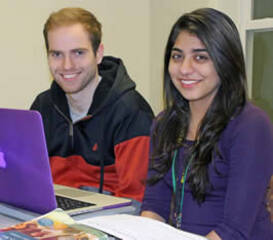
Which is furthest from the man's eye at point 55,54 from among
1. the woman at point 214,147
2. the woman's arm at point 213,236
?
the woman's arm at point 213,236

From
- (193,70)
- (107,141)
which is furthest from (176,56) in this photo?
(107,141)

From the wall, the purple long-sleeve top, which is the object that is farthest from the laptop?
the wall

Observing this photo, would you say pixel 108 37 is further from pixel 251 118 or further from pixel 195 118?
pixel 251 118

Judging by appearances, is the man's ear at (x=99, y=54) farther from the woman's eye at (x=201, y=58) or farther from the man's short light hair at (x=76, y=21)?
the woman's eye at (x=201, y=58)

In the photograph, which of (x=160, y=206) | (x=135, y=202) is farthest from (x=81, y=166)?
→ (x=160, y=206)

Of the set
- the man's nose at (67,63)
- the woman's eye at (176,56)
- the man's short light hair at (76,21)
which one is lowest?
the man's nose at (67,63)

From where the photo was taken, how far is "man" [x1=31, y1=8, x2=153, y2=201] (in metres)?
1.75

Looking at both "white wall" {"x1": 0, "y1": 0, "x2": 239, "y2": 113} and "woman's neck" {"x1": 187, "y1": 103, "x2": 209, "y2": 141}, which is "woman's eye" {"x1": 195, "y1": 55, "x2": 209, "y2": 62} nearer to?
"woman's neck" {"x1": 187, "y1": 103, "x2": 209, "y2": 141}

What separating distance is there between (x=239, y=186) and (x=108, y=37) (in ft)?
5.47

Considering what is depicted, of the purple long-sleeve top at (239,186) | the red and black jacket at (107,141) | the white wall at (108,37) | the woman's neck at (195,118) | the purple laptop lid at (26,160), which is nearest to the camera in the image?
the purple laptop lid at (26,160)

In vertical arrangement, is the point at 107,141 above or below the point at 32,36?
below

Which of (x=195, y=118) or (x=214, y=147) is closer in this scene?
(x=214, y=147)

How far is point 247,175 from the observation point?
1.22 meters

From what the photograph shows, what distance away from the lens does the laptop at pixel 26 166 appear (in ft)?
3.63
